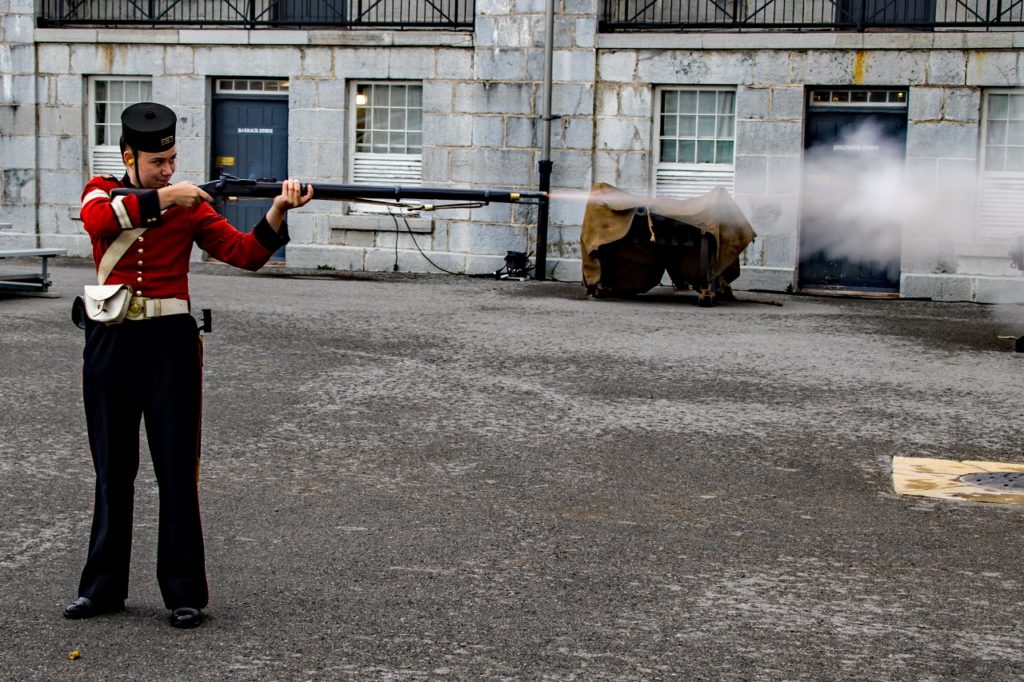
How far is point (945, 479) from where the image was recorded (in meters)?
8.46

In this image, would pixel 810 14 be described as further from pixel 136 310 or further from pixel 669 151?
pixel 136 310

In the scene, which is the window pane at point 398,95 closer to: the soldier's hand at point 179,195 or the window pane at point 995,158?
the window pane at point 995,158

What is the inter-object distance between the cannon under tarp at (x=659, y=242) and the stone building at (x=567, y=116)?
2.54 m

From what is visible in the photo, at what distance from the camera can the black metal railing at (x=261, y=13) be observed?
22.3 m

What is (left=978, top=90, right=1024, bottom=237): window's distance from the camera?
777 inches

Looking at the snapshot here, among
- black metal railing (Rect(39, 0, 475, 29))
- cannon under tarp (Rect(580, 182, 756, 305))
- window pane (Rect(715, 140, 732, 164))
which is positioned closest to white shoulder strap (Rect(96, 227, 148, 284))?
cannon under tarp (Rect(580, 182, 756, 305))

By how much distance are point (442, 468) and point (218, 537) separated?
1956 mm

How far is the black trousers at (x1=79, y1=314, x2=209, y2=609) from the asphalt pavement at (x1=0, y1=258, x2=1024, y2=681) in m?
0.10

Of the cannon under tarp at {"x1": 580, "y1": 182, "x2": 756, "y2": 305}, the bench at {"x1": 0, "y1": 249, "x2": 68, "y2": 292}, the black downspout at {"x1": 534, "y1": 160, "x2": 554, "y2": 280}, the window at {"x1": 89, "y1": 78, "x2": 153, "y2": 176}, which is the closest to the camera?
the bench at {"x1": 0, "y1": 249, "x2": 68, "y2": 292}

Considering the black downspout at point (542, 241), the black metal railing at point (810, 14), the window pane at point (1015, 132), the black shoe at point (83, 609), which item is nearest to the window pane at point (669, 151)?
the black metal railing at point (810, 14)

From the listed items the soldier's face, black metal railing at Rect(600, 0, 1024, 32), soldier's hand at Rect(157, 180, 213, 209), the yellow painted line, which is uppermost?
black metal railing at Rect(600, 0, 1024, 32)

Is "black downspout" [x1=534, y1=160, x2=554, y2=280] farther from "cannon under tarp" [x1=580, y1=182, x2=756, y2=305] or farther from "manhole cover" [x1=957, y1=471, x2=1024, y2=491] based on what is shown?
"manhole cover" [x1=957, y1=471, x2=1024, y2=491]

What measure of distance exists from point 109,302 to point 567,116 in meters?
16.1

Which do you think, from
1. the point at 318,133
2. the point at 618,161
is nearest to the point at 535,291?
the point at 618,161
